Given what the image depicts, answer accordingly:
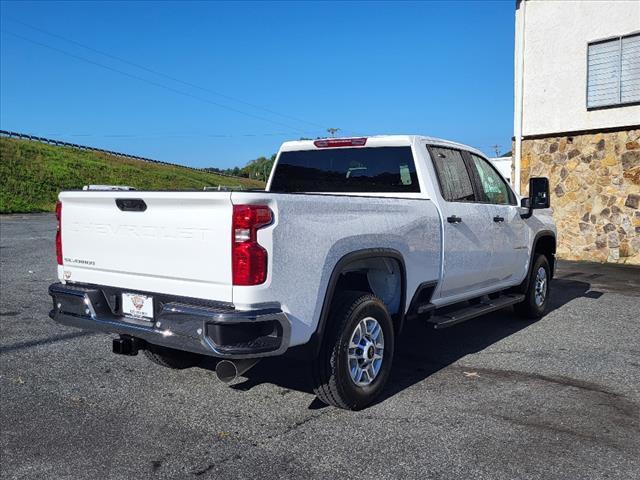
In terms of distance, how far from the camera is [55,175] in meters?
46.7

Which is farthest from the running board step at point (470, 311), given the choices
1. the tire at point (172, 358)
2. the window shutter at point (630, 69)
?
the window shutter at point (630, 69)

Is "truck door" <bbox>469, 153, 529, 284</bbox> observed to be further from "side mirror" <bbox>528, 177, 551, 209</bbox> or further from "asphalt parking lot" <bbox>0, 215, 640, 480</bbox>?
"asphalt parking lot" <bbox>0, 215, 640, 480</bbox>

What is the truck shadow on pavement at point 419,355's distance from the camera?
197 inches

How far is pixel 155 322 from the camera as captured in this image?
3916 millimetres

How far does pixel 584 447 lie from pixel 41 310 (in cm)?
636

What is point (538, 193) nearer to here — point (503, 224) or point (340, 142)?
point (503, 224)

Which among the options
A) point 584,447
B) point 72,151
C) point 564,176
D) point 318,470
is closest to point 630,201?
point 564,176

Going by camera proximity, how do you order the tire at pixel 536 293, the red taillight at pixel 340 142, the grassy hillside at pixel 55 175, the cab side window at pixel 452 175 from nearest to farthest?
the cab side window at pixel 452 175, the red taillight at pixel 340 142, the tire at pixel 536 293, the grassy hillside at pixel 55 175

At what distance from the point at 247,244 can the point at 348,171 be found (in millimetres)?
2439

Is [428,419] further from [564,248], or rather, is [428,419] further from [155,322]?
[564,248]

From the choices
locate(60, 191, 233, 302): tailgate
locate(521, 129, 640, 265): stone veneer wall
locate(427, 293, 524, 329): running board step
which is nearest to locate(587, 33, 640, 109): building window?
locate(521, 129, 640, 265): stone veneer wall

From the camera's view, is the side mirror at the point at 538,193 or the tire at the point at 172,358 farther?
the side mirror at the point at 538,193

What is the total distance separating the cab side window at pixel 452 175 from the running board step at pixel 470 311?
1.03 m

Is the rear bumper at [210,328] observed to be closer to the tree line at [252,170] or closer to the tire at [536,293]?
the tire at [536,293]
